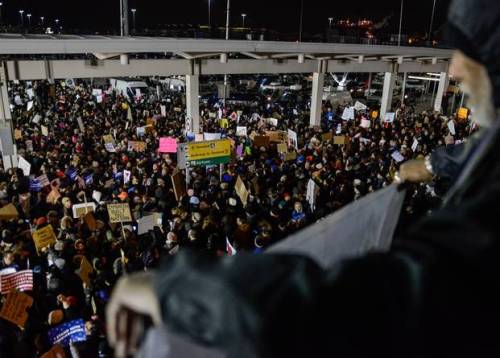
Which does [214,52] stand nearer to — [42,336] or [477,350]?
[42,336]

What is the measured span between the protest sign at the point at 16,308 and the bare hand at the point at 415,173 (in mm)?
4912

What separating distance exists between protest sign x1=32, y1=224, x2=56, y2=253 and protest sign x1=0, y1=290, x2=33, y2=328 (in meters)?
1.93

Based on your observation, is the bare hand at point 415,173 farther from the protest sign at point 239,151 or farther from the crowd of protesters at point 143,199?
the protest sign at point 239,151

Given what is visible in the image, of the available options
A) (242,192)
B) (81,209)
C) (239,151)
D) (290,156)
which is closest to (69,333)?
(81,209)

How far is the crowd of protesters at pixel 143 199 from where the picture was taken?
6.11 m

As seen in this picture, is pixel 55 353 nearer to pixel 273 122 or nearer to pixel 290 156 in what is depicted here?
pixel 290 156

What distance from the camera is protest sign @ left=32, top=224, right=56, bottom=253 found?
6930mm

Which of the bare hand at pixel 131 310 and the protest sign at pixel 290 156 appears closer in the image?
the bare hand at pixel 131 310

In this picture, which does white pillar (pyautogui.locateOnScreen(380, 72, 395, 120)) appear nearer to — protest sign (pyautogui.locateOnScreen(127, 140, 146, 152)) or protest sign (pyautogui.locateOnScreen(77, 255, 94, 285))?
protest sign (pyautogui.locateOnScreen(127, 140, 146, 152))

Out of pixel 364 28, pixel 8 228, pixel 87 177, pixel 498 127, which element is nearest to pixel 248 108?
pixel 87 177

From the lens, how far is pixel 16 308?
5125 mm

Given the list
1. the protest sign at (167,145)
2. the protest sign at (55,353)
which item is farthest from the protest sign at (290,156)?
the protest sign at (55,353)

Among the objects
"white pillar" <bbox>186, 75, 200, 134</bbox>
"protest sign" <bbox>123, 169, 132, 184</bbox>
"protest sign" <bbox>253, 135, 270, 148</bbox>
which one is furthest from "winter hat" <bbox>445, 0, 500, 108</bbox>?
"white pillar" <bbox>186, 75, 200, 134</bbox>

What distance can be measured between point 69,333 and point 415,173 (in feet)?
14.8
